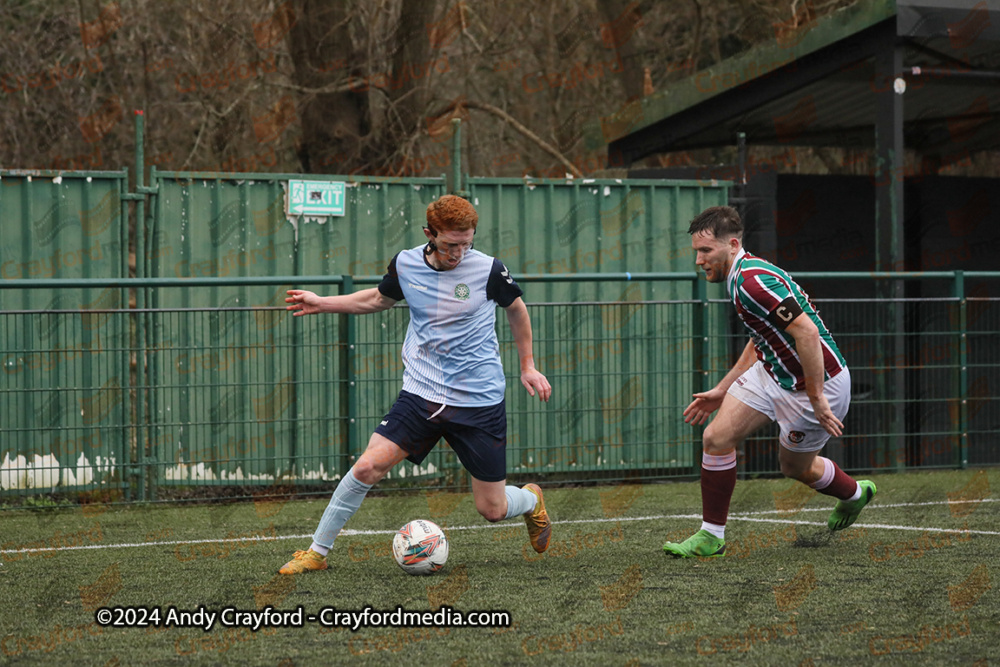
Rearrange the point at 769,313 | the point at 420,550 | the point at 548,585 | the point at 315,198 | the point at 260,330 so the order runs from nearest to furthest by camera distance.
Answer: the point at 548,585, the point at 420,550, the point at 769,313, the point at 260,330, the point at 315,198

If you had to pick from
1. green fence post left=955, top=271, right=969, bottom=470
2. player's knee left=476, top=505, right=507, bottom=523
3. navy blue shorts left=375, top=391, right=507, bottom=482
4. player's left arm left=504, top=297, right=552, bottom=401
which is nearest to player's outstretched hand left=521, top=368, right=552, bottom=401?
player's left arm left=504, top=297, right=552, bottom=401

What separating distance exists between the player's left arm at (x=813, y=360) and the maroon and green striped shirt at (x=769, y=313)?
141mm

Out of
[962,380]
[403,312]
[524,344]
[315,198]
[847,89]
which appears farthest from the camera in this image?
[847,89]

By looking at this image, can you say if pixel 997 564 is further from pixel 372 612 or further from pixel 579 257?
pixel 579 257

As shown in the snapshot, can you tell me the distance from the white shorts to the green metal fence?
3.37 m

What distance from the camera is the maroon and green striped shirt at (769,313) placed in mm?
6508

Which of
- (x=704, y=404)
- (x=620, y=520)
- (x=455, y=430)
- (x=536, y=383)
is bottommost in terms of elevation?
(x=620, y=520)

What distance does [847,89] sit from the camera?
43.9ft

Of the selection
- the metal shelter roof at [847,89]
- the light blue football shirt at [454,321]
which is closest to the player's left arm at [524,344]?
the light blue football shirt at [454,321]

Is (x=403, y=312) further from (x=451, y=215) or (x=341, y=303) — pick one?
(x=451, y=215)

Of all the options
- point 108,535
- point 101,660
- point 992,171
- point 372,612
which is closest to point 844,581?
point 372,612

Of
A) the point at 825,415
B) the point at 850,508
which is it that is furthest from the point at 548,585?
Answer: the point at 850,508

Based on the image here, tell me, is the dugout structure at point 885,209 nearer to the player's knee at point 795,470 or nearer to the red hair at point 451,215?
the player's knee at point 795,470

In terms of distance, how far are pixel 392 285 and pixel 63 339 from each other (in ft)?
13.4
